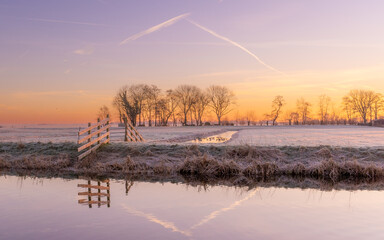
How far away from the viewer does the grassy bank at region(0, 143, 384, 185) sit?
17.2 metres

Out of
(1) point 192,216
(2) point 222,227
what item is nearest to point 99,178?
(1) point 192,216

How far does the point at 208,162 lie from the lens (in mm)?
18109

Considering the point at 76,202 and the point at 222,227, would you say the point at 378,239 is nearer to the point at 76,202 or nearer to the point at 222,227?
the point at 222,227

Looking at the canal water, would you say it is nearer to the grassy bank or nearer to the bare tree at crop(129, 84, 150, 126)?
the grassy bank

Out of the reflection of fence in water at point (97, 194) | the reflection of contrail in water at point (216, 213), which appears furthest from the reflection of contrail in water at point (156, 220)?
the reflection of fence in water at point (97, 194)

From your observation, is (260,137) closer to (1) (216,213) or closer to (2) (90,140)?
(2) (90,140)

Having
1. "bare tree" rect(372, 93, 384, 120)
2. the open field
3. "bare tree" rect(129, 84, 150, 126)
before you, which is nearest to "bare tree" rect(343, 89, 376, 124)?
"bare tree" rect(372, 93, 384, 120)

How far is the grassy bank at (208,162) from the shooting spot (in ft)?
56.4

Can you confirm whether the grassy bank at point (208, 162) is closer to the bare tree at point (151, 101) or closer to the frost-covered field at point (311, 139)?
the frost-covered field at point (311, 139)

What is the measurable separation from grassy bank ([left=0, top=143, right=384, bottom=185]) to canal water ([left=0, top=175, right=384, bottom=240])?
10.6 ft

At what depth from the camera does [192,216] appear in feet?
31.4

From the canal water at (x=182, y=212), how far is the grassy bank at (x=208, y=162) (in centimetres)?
323

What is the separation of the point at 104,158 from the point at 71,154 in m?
2.23

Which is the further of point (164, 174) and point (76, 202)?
point (164, 174)
